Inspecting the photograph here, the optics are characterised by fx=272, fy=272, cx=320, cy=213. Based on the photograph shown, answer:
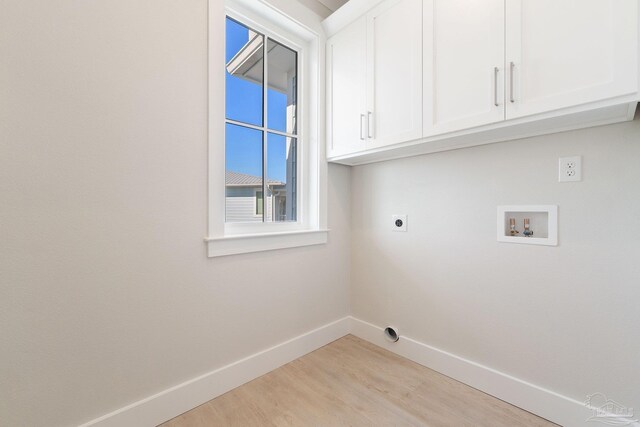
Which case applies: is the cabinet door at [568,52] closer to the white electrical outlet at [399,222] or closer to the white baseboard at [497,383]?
the white electrical outlet at [399,222]

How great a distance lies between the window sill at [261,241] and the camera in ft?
4.96

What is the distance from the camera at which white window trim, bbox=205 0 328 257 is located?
4.91ft

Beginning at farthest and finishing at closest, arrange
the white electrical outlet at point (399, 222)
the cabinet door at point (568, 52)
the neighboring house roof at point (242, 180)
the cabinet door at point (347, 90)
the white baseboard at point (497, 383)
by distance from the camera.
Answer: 1. the white electrical outlet at point (399, 222)
2. the cabinet door at point (347, 90)
3. the neighboring house roof at point (242, 180)
4. the white baseboard at point (497, 383)
5. the cabinet door at point (568, 52)

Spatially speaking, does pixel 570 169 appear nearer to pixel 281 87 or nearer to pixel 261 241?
pixel 261 241

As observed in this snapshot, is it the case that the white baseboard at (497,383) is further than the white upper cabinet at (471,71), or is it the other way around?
the white baseboard at (497,383)

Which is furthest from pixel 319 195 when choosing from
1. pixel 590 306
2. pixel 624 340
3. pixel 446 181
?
pixel 624 340

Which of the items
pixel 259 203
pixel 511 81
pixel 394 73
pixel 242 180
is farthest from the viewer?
pixel 259 203

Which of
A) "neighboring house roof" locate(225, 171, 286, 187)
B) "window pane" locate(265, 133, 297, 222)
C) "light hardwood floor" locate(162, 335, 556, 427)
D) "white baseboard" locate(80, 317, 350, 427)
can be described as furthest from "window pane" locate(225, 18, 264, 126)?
"light hardwood floor" locate(162, 335, 556, 427)

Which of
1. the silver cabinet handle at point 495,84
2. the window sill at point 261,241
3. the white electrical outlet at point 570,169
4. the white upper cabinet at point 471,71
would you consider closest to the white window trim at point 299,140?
the window sill at point 261,241

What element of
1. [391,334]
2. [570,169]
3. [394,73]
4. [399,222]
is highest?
[394,73]

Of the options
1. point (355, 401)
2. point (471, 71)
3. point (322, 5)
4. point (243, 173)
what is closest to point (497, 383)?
point (355, 401)

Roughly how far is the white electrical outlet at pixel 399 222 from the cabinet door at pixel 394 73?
56 centimetres

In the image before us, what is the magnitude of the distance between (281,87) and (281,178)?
2.18 ft

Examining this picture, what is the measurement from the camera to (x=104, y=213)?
118 cm
